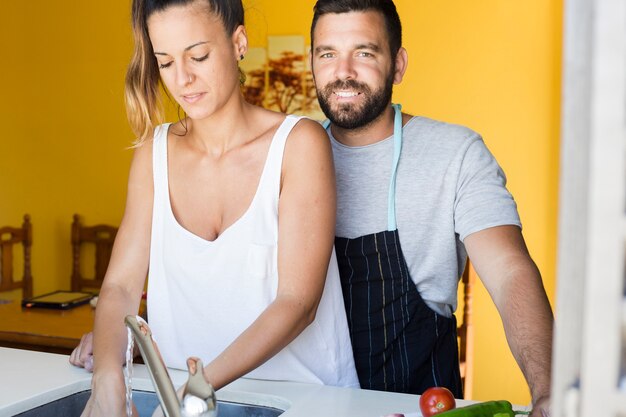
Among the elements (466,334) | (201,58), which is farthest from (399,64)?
(466,334)

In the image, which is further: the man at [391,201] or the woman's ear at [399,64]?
the woman's ear at [399,64]

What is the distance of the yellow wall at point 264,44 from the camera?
4062mm

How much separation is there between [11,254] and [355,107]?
11.5 ft

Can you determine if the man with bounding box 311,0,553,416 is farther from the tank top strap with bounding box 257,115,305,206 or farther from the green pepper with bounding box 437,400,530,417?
the green pepper with bounding box 437,400,530,417

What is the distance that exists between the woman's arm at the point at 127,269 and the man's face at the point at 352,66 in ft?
1.51

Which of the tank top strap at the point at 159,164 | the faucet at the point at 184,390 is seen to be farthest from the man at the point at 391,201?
the faucet at the point at 184,390

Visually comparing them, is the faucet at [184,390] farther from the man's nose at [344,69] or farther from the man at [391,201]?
the man's nose at [344,69]

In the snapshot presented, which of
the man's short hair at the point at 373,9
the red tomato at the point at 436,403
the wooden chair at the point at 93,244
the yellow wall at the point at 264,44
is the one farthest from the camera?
the wooden chair at the point at 93,244

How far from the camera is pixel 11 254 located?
15.7 ft

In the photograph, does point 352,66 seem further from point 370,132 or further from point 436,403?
point 436,403

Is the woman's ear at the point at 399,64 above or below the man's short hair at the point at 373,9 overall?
below

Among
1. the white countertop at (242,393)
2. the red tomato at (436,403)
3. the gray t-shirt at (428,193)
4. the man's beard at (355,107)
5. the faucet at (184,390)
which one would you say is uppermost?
the man's beard at (355,107)

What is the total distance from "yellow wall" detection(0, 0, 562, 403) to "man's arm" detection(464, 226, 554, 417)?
2.20m

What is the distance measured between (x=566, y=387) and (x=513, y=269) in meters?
1.03
